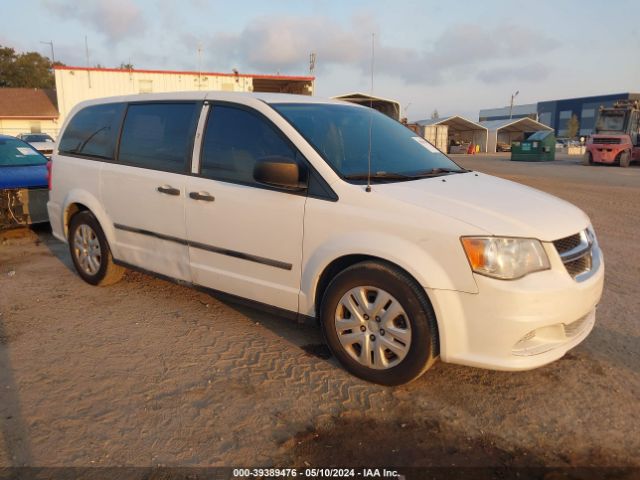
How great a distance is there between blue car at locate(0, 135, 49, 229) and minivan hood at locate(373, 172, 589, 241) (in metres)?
6.07

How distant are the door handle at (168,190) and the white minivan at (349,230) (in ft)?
0.04

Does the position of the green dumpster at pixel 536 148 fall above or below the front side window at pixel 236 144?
below

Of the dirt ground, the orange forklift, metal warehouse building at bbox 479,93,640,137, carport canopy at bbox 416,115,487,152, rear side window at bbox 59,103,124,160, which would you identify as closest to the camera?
the dirt ground

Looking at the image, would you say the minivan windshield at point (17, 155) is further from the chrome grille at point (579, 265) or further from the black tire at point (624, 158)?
the black tire at point (624, 158)

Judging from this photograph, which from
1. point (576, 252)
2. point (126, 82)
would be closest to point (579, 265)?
point (576, 252)

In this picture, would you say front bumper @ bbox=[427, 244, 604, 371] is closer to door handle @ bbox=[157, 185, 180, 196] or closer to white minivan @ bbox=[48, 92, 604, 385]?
white minivan @ bbox=[48, 92, 604, 385]

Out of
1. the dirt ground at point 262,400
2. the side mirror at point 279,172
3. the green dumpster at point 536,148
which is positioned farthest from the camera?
the green dumpster at point 536,148

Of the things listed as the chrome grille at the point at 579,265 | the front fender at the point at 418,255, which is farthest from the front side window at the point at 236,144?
the chrome grille at the point at 579,265

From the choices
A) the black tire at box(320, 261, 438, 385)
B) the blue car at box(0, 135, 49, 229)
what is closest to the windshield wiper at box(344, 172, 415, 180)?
the black tire at box(320, 261, 438, 385)

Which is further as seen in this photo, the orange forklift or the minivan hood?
the orange forklift

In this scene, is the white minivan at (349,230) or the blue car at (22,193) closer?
the white minivan at (349,230)

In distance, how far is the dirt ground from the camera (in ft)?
8.46

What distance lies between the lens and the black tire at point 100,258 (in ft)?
16.1

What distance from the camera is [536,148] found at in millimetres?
31781
